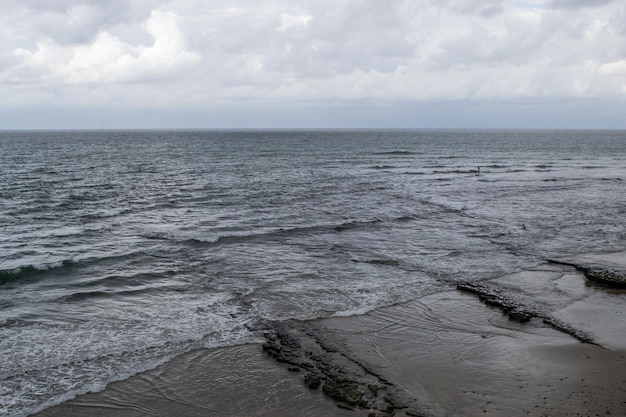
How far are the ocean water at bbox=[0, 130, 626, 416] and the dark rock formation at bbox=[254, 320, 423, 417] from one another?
2.66 feet

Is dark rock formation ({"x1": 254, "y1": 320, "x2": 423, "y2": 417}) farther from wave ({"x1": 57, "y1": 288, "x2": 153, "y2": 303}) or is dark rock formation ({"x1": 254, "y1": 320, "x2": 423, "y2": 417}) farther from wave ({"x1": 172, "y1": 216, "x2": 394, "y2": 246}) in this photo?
wave ({"x1": 172, "y1": 216, "x2": 394, "y2": 246})

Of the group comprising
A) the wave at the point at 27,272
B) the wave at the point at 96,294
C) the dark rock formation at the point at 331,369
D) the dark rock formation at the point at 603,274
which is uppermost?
the dark rock formation at the point at 603,274

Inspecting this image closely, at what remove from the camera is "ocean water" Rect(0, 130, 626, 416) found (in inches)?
505

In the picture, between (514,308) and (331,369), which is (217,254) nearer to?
(331,369)

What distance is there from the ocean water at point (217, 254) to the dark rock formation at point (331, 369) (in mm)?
812

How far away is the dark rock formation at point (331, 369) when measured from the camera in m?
9.82

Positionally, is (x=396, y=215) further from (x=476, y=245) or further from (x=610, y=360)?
(x=610, y=360)

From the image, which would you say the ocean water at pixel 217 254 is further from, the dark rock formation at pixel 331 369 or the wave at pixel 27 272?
the dark rock formation at pixel 331 369

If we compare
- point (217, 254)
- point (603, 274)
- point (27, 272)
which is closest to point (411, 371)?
point (603, 274)

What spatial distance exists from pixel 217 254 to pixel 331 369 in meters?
11.6

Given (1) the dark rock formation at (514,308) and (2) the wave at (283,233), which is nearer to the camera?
(1) the dark rock formation at (514,308)

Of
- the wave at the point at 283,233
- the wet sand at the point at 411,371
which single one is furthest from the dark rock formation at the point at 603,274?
the wave at the point at 283,233

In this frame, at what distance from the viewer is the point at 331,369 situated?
1123 cm

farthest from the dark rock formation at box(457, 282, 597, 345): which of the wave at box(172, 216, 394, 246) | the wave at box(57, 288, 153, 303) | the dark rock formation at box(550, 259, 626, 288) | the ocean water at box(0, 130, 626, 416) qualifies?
the wave at box(57, 288, 153, 303)
